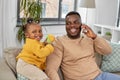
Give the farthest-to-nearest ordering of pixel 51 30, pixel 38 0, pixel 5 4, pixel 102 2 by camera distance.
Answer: pixel 102 2
pixel 51 30
pixel 38 0
pixel 5 4

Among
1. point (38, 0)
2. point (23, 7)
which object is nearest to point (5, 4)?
point (23, 7)

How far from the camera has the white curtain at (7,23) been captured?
3361 mm

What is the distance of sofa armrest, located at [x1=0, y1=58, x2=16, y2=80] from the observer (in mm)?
1597

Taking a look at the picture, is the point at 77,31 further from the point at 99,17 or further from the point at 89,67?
the point at 99,17

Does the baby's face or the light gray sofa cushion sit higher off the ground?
the baby's face

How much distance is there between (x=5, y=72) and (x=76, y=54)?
65cm

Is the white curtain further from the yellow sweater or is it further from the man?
the yellow sweater

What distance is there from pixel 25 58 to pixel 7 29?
6.21ft

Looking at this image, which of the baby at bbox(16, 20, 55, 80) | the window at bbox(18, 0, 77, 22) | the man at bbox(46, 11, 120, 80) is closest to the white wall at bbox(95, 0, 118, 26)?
the window at bbox(18, 0, 77, 22)

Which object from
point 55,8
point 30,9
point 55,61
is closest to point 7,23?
point 30,9

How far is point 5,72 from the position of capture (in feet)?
5.49

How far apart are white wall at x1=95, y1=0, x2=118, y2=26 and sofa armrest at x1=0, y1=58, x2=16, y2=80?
2983 mm

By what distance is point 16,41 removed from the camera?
3604 millimetres

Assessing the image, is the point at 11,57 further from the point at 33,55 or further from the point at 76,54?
the point at 76,54
